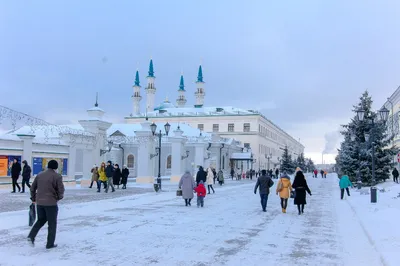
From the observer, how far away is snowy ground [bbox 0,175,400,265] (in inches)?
285

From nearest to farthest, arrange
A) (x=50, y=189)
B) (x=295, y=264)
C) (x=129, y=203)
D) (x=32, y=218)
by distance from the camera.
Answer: (x=295, y=264), (x=50, y=189), (x=32, y=218), (x=129, y=203)

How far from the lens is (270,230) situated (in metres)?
10.8

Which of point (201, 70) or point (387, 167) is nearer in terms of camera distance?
point (387, 167)

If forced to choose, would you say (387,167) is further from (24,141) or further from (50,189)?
(50,189)

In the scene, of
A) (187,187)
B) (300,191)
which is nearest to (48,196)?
(187,187)

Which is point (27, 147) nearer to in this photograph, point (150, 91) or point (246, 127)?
point (246, 127)

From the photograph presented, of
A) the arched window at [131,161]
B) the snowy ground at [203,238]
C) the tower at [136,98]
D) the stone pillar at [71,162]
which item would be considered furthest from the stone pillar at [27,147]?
the tower at [136,98]

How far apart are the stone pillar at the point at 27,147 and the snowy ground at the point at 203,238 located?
33.3 feet

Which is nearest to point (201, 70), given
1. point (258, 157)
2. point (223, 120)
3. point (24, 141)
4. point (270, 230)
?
point (223, 120)

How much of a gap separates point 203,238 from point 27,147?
17.8m

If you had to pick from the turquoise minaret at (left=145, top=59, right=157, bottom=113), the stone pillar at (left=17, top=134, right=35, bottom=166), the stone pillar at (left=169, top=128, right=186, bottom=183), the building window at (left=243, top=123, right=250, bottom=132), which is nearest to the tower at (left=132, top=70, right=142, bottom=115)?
the turquoise minaret at (left=145, top=59, right=157, bottom=113)

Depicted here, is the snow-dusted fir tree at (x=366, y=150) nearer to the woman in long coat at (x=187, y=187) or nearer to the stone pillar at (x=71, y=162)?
the woman in long coat at (x=187, y=187)

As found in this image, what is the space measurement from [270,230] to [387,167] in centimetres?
2433

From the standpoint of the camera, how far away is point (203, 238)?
9.20 metres
